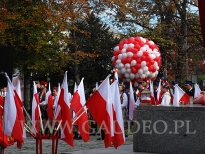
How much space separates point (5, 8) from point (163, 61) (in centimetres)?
1197

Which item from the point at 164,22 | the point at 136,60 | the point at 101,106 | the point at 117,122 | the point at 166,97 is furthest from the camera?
the point at 164,22

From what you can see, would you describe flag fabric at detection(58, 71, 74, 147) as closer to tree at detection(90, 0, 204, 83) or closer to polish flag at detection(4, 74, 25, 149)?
polish flag at detection(4, 74, 25, 149)

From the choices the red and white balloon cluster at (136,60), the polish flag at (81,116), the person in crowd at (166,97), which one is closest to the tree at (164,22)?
the red and white balloon cluster at (136,60)

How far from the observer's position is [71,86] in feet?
117

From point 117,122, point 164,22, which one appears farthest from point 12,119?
point 164,22

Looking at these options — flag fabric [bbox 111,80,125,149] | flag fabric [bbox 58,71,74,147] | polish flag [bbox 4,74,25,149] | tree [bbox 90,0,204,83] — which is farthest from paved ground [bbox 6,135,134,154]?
tree [bbox 90,0,204,83]

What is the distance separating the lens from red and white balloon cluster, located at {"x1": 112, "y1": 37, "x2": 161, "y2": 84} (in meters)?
22.8

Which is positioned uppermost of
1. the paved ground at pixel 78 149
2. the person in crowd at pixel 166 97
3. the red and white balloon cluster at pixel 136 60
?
the red and white balloon cluster at pixel 136 60

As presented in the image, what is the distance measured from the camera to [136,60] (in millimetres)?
22859

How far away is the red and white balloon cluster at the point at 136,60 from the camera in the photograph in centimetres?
2280

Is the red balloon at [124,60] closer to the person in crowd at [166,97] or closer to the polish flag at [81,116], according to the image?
the person in crowd at [166,97]

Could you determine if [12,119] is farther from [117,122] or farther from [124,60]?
[124,60]

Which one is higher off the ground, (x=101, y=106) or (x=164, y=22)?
(x=164, y=22)

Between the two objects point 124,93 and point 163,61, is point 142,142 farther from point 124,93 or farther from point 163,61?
point 163,61
